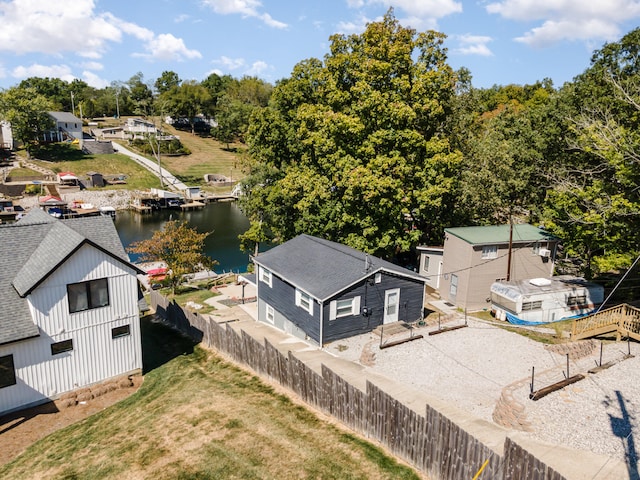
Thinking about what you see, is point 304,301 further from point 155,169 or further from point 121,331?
point 155,169

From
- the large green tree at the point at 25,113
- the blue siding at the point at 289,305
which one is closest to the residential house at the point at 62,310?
the blue siding at the point at 289,305

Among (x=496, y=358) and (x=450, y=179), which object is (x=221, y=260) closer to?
(x=450, y=179)

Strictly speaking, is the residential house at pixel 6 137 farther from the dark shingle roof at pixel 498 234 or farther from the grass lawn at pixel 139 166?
the dark shingle roof at pixel 498 234

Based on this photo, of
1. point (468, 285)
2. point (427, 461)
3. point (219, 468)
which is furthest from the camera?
point (468, 285)

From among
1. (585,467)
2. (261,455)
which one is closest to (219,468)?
(261,455)

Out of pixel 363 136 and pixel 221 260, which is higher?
pixel 363 136

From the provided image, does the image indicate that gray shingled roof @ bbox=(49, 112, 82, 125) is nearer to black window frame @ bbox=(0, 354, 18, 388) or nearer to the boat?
the boat
